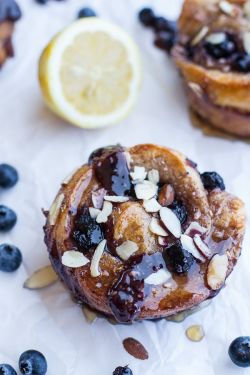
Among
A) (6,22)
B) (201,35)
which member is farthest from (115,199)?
(6,22)

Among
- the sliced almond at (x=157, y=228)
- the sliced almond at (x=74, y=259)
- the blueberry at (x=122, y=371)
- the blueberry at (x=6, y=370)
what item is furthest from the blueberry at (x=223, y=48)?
the blueberry at (x=6, y=370)

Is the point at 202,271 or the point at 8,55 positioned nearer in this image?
the point at 202,271

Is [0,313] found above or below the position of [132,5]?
below

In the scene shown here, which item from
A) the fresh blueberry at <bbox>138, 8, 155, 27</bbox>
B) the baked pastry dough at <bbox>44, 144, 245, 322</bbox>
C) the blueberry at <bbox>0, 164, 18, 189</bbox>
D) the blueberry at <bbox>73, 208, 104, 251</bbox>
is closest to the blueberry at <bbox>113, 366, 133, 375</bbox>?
the baked pastry dough at <bbox>44, 144, 245, 322</bbox>

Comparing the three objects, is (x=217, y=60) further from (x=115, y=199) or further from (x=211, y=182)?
(x=115, y=199)

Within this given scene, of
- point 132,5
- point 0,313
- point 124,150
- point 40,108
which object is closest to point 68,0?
point 132,5

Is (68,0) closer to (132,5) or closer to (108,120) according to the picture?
(132,5)

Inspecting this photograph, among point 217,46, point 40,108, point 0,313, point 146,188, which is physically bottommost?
point 0,313
